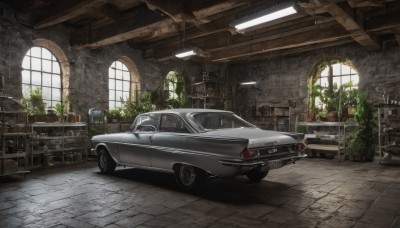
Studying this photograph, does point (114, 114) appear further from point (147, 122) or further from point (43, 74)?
point (147, 122)

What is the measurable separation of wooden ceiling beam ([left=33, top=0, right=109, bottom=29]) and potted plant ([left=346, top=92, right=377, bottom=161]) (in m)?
7.60

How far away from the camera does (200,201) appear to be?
15.4ft

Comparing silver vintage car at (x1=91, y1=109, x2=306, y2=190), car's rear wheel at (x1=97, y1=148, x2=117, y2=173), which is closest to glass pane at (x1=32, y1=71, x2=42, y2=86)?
car's rear wheel at (x1=97, y1=148, x2=117, y2=173)

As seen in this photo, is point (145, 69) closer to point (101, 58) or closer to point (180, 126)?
point (101, 58)

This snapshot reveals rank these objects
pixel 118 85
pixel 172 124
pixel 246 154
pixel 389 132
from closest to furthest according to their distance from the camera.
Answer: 1. pixel 246 154
2. pixel 172 124
3. pixel 389 132
4. pixel 118 85

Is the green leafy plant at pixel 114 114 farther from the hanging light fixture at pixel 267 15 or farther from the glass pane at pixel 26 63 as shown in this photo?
the hanging light fixture at pixel 267 15

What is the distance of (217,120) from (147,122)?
1.46m

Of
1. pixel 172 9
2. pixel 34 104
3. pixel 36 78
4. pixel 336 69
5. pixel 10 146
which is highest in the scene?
pixel 172 9

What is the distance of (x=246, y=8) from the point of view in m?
7.57

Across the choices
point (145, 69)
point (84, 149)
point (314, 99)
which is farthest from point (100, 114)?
point (314, 99)

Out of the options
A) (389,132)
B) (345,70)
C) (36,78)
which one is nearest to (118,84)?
(36,78)

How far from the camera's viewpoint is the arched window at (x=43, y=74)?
879 cm

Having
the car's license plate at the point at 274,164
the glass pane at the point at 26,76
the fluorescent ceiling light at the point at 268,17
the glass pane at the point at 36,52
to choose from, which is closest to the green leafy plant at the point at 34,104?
the glass pane at the point at 26,76

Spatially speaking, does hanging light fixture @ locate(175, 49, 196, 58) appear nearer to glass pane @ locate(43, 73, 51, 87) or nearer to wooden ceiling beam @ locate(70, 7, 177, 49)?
wooden ceiling beam @ locate(70, 7, 177, 49)
